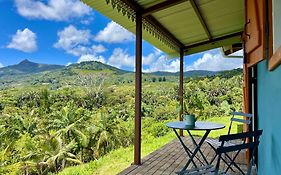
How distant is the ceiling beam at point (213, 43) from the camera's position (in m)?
6.50

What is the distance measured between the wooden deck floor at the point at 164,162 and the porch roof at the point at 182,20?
2.32 meters

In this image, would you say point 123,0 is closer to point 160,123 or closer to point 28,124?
point 28,124

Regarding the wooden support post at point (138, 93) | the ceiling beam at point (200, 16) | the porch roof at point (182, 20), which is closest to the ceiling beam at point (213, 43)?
the porch roof at point (182, 20)

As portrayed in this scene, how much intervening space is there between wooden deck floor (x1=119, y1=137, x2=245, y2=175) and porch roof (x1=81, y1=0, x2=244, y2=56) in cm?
232

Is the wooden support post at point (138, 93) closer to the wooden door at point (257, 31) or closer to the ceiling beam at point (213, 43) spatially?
the wooden door at point (257, 31)

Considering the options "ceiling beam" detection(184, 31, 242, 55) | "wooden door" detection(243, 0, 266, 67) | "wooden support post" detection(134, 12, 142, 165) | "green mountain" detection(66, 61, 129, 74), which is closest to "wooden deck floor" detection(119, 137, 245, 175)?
"wooden support post" detection(134, 12, 142, 165)

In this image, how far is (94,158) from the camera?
262 inches

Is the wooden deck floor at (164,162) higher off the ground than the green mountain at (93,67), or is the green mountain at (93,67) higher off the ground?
the green mountain at (93,67)

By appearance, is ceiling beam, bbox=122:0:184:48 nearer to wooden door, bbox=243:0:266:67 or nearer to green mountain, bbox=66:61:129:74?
wooden door, bbox=243:0:266:67

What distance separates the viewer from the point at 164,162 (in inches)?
176

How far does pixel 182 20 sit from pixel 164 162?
2535mm

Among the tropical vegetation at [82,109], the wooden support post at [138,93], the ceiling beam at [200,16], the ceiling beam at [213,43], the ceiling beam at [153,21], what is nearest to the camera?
the ceiling beam at [153,21]

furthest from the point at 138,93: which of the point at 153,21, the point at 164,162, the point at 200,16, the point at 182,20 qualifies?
the point at 200,16

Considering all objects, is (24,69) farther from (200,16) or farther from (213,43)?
(200,16)
